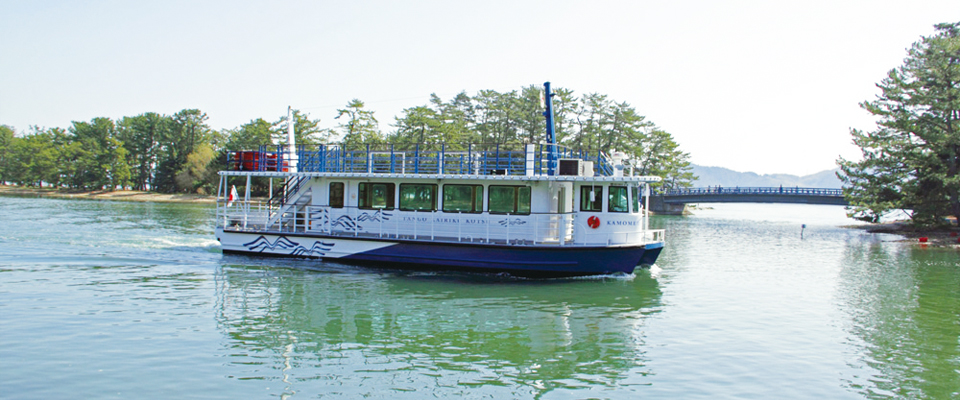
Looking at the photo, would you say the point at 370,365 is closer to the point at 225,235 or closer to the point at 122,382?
the point at 122,382

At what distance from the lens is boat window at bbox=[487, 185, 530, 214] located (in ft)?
64.2

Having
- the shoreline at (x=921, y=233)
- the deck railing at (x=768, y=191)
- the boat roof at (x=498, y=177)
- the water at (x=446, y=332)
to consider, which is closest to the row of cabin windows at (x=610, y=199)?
the boat roof at (x=498, y=177)

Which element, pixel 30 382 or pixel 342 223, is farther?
pixel 342 223

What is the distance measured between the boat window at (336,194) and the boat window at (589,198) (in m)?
8.01

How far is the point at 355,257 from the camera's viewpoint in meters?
20.4

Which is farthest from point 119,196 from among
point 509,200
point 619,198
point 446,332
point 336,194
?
point 446,332

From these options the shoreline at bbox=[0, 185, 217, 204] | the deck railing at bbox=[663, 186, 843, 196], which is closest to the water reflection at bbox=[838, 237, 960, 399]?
the deck railing at bbox=[663, 186, 843, 196]

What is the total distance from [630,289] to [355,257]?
28.1 feet

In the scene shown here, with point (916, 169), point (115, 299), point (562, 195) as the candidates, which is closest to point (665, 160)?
point (916, 169)

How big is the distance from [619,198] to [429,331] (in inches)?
326

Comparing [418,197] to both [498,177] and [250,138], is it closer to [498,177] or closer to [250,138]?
[498,177]

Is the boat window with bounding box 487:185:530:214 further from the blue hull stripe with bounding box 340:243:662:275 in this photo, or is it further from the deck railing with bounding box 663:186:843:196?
the deck railing with bounding box 663:186:843:196

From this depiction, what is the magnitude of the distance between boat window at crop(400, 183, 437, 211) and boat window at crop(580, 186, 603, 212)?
4621 millimetres

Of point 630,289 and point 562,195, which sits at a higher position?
point 562,195
